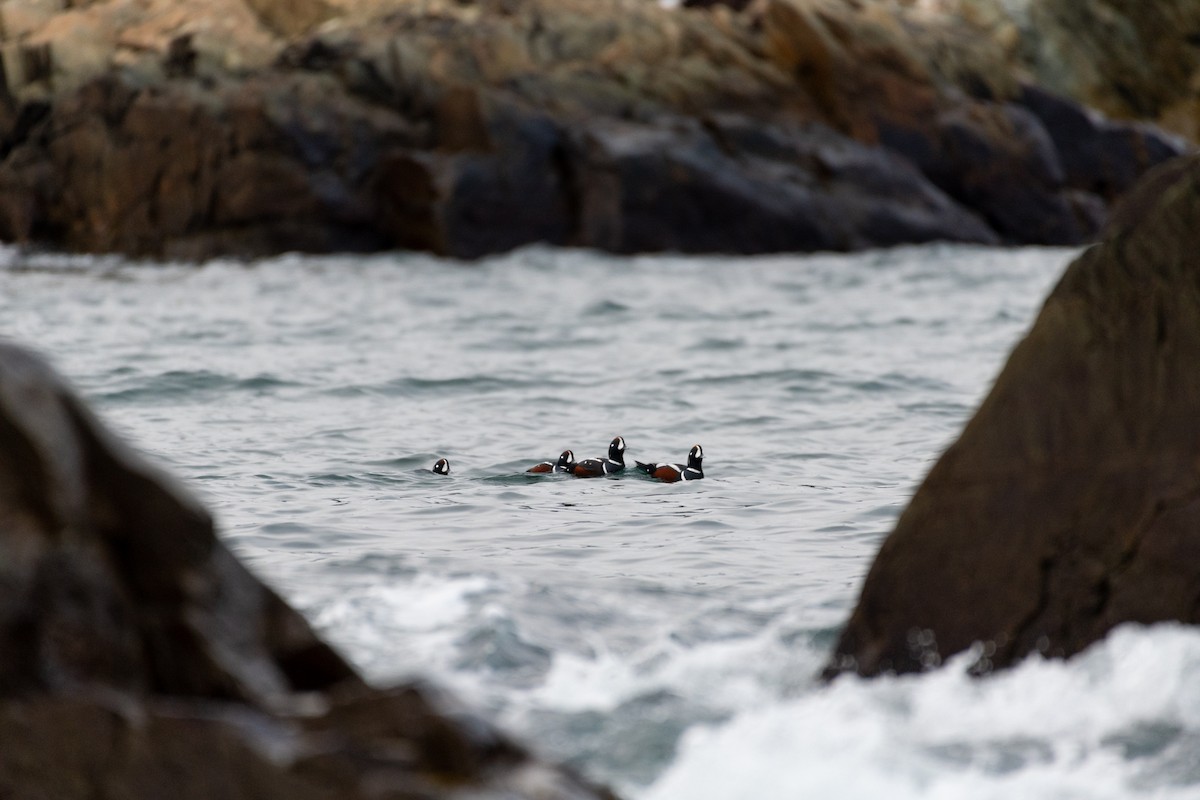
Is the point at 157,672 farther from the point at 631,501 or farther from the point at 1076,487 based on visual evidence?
the point at 631,501

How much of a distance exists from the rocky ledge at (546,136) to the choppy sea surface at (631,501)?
544cm

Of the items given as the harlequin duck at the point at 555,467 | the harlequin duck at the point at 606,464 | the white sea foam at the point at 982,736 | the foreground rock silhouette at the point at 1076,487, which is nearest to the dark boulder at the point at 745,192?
the harlequin duck at the point at 606,464

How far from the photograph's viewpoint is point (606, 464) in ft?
36.0

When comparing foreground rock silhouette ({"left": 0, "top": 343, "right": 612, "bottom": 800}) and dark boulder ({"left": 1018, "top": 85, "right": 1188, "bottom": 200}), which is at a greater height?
dark boulder ({"left": 1018, "top": 85, "right": 1188, "bottom": 200})


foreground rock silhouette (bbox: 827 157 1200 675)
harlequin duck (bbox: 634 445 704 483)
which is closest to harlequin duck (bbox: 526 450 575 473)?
harlequin duck (bbox: 634 445 704 483)

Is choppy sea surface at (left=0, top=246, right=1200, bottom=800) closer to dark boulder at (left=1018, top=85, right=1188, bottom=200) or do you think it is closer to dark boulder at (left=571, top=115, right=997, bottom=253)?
dark boulder at (left=571, top=115, right=997, bottom=253)

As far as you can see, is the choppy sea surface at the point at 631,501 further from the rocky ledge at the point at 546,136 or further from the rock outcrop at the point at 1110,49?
the rock outcrop at the point at 1110,49

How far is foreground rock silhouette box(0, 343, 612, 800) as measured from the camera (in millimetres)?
3455

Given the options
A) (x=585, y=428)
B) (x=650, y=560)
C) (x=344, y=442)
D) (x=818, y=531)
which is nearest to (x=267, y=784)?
(x=650, y=560)

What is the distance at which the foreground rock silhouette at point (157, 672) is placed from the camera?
3455 millimetres

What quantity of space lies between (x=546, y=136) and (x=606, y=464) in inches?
746

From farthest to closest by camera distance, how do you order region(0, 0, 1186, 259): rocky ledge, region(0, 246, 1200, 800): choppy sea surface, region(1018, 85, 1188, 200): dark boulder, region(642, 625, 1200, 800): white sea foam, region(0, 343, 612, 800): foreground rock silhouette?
region(1018, 85, 1188, 200): dark boulder
region(0, 0, 1186, 259): rocky ledge
region(0, 246, 1200, 800): choppy sea surface
region(642, 625, 1200, 800): white sea foam
region(0, 343, 612, 800): foreground rock silhouette

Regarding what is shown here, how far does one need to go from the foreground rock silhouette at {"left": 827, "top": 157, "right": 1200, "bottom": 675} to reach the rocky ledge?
23330 mm

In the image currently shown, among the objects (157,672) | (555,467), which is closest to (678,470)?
(555,467)
